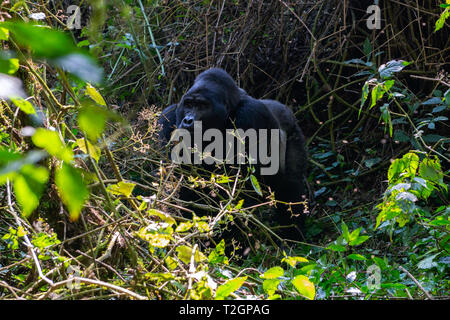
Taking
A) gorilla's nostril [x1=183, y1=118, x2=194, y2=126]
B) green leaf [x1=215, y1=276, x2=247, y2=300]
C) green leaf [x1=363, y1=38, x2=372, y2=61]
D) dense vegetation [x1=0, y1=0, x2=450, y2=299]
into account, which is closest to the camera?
green leaf [x1=215, y1=276, x2=247, y2=300]

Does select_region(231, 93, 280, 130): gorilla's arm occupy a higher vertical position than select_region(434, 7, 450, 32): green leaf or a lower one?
lower

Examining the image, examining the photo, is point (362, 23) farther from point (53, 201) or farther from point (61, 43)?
point (61, 43)

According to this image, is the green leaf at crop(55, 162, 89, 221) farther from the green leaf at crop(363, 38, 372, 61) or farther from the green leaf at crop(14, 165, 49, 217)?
the green leaf at crop(363, 38, 372, 61)

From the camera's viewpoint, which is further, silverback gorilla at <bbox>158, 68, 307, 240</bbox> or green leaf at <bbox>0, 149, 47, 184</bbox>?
silverback gorilla at <bbox>158, 68, 307, 240</bbox>

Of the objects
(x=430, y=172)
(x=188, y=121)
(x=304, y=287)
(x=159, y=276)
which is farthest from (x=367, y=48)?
(x=159, y=276)

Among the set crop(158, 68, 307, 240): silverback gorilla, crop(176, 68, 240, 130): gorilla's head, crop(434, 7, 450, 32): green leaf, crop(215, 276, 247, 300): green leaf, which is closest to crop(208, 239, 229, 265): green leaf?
crop(215, 276, 247, 300): green leaf

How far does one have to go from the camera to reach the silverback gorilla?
3.29 m

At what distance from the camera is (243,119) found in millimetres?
3332

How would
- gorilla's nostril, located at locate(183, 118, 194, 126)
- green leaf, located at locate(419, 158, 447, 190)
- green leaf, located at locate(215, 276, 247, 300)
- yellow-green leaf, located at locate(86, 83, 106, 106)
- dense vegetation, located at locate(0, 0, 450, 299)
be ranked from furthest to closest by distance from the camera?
gorilla's nostril, located at locate(183, 118, 194, 126)
green leaf, located at locate(419, 158, 447, 190)
dense vegetation, located at locate(0, 0, 450, 299)
yellow-green leaf, located at locate(86, 83, 106, 106)
green leaf, located at locate(215, 276, 247, 300)
